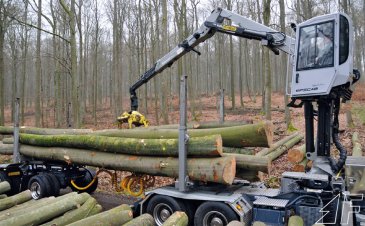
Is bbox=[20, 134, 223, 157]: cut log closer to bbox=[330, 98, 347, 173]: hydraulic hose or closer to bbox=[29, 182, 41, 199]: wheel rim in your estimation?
bbox=[29, 182, 41, 199]: wheel rim

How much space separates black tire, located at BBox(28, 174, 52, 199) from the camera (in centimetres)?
878

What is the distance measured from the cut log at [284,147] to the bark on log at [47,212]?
20.6 ft

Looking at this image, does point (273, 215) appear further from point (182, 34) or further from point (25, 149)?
point (182, 34)

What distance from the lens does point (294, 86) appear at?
6.83 m

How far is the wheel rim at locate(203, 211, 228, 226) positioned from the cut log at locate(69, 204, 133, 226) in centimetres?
137

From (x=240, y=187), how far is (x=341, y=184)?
203 cm

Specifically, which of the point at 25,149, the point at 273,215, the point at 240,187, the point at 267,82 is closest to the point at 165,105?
the point at 267,82

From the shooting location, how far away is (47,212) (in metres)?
5.96

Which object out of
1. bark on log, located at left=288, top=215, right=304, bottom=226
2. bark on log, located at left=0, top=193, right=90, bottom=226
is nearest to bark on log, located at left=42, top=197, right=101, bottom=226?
bark on log, located at left=0, top=193, right=90, bottom=226

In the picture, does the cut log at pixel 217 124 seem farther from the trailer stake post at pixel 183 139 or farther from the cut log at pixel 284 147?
the cut log at pixel 284 147

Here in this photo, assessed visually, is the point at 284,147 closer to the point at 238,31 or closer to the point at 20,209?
the point at 238,31

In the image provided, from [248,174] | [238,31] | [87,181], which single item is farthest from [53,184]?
[238,31]

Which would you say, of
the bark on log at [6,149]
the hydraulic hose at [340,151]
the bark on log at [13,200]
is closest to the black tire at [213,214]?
the hydraulic hose at [340,151]

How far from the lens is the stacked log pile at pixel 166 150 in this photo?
259 inches
